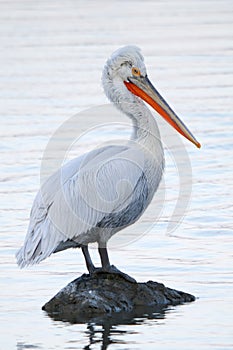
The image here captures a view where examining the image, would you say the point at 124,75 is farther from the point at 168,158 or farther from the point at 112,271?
the point at 168,158

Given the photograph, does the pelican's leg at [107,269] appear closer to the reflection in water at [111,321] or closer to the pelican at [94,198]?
the pelican at [94,198]

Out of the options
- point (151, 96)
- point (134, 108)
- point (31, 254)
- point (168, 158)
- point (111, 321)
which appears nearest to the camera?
point (111, 321)

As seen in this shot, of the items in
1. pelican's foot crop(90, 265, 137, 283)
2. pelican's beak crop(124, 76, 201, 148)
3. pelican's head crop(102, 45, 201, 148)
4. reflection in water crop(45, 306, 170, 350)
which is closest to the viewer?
reflection in water crop(45, 306, 170, 350)

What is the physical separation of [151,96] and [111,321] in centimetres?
189

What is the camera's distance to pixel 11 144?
13531 mm

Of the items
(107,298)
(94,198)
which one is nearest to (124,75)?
(94,198)

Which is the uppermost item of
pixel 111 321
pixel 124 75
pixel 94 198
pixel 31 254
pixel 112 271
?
pixel 124 75

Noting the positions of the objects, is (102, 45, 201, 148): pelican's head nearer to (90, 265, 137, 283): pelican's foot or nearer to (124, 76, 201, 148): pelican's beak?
(124, 76, 201, 148): pelican's beak

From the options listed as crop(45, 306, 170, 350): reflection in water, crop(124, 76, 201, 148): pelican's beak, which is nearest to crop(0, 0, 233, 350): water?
crop(45, 306, 170, 350): reflection in water

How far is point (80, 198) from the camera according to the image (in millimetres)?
8102

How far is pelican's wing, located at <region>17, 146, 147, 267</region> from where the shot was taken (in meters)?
7.98

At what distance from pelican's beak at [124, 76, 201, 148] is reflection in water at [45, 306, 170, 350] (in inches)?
57.3

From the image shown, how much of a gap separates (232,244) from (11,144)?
469cm

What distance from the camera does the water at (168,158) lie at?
304 inches
